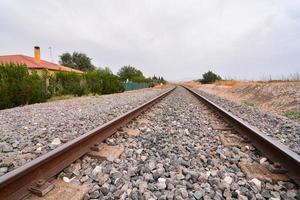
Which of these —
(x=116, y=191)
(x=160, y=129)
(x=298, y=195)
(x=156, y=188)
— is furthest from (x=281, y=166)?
(x=160, y=129)

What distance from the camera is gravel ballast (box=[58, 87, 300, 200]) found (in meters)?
1.95

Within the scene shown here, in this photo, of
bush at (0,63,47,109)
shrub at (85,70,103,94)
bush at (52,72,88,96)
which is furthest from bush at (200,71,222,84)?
bush at (0,63,47,109)

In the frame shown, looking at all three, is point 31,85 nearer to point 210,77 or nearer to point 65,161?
point 65,161

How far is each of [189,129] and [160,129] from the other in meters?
0.57

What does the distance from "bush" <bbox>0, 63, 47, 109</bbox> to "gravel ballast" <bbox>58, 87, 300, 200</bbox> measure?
28.6 feet

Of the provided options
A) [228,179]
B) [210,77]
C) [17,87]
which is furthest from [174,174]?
[210,77]

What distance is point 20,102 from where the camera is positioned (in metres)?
10.7

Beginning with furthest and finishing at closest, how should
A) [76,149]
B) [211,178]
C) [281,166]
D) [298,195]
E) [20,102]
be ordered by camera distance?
[20,102]
[76,149]
[281,166]
[211,178]
[298,195]

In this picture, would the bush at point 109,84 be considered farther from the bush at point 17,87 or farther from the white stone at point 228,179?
the white stone at point 228,179

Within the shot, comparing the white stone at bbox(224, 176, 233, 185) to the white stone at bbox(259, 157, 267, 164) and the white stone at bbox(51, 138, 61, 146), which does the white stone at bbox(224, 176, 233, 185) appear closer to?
the white stone at bbox(259, 157, 267, 164)

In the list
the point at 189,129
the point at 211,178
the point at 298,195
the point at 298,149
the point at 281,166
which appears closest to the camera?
the point at 298,195

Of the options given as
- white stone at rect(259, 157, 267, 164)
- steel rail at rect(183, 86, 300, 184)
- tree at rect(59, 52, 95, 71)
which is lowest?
white stone at rect(259, 157, 267, 164)

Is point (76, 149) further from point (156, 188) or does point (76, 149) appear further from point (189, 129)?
point (189, 129)

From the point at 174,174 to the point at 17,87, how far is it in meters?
10.7
